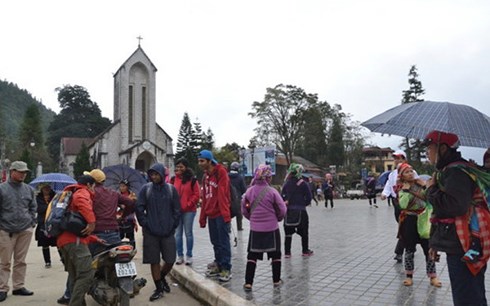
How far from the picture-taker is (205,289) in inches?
233

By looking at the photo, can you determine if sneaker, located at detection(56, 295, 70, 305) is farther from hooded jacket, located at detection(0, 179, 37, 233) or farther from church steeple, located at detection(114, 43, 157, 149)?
church steeple, located at detection(114, 43, 157, 149)

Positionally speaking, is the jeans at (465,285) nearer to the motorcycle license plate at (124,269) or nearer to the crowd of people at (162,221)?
the crowd of people at (162,221)

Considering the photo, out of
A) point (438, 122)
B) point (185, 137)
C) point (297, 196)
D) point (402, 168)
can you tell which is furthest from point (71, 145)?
point (438, 122)

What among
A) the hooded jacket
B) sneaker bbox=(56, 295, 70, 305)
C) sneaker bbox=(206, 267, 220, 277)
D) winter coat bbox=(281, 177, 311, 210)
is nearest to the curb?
sneaker bbox=(206, 267, 220, 277)

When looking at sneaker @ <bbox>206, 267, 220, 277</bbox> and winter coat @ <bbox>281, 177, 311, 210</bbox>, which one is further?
winter coat @ <bbox>281, 177, 311, 210</bbox>

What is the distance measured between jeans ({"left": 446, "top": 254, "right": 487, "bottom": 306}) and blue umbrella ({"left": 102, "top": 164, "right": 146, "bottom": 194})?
5.99 m

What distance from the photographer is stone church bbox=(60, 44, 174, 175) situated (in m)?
48.8

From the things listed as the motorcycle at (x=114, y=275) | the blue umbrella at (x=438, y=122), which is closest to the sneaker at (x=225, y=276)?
the motorcycle at (x=114, y=275)

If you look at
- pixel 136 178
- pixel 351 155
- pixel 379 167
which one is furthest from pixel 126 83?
pixel 379 167

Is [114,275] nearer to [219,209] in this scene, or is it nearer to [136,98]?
[219,209]

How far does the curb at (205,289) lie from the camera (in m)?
5.34

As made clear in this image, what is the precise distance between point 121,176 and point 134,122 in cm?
4319

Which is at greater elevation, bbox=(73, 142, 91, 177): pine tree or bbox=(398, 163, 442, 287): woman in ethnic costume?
bbox=(73, 142, 91, 177): pine tree

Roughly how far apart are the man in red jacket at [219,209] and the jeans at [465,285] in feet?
12.0
